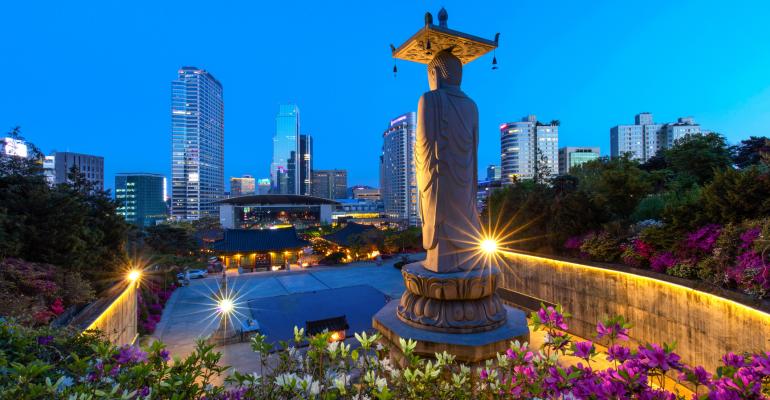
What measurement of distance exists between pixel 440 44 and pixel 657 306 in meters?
6.59

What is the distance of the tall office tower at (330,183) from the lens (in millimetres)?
148000

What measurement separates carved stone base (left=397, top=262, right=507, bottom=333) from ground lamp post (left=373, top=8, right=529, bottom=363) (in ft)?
0.04

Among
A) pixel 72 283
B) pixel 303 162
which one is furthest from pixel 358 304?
pixel 303 162

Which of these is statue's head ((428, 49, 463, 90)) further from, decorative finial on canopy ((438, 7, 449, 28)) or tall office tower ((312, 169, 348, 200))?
tall office tower ((312, 169, 348, 200))

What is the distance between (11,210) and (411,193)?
236 feet

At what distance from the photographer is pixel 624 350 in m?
2.11

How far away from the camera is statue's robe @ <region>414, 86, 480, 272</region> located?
17.1 ft

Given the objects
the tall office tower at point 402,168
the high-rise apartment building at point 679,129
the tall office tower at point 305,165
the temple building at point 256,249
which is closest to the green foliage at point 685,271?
the temple building at point 256,249

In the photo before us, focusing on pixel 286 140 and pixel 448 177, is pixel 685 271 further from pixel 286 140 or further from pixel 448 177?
pixel 286 140

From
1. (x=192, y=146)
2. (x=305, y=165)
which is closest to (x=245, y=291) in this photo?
(x=192, y=146)

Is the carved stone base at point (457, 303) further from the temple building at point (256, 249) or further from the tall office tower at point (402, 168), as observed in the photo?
the tall office tower at point (402, 168)

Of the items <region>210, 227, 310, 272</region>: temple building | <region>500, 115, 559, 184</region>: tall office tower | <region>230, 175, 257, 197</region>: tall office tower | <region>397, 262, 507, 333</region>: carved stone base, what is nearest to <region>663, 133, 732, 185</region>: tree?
<region>397, 262, 507, 333</region>: carved stone base

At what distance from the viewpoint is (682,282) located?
623cm

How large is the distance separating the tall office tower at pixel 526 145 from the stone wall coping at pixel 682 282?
65.3 meters
